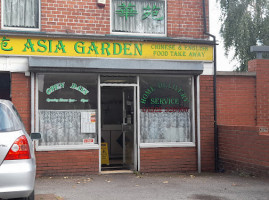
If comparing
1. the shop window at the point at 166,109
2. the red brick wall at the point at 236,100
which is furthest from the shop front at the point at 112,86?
the red brick wall at the point at 236,100

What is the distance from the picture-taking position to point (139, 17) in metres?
10.7

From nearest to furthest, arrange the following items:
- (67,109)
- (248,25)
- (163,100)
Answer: (67,109) → (163,100) → (248,25)

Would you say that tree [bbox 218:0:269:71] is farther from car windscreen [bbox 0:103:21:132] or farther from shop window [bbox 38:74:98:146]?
car windscreen [bbox 0:103:21:132]

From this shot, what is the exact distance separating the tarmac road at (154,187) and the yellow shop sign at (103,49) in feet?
9.46

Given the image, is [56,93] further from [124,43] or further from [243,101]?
[243,101]

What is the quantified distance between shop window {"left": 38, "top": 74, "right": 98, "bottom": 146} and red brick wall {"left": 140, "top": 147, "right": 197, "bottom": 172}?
1312 mm

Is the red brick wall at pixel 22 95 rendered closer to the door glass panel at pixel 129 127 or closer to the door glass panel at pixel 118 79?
the door glass panel at pixel 118 79

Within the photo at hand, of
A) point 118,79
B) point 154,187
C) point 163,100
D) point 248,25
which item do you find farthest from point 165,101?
point 248,25

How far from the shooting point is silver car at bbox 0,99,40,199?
504 centimetres

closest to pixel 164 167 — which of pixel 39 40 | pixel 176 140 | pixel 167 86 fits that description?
pixel 176 140

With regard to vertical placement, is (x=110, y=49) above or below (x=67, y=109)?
above

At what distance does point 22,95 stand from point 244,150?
5.31 metres

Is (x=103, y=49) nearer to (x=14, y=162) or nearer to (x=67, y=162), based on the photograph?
→ (x=67, y=162)

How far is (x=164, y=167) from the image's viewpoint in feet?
34.0
